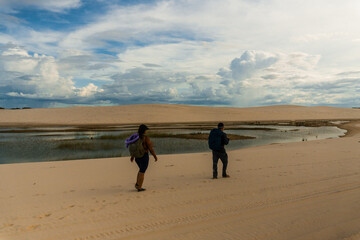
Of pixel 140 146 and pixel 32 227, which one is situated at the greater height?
pixel 140 146

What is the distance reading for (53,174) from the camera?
9.99 meters

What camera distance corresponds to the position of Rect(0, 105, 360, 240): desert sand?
4.59 metres

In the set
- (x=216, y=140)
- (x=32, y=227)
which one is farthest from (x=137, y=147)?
(x=32, y=227)

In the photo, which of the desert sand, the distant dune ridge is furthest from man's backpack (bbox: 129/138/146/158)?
the distant dune ridge

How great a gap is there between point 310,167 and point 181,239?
756 centimetres

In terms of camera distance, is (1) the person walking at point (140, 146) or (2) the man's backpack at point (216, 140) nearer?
(1) the person walking at point (140, 146)

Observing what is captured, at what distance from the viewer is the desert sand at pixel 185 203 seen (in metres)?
4.59

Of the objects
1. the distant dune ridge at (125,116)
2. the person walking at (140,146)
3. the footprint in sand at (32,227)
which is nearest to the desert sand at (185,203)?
the footprint in sand at (32,227)

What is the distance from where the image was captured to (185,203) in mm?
6074

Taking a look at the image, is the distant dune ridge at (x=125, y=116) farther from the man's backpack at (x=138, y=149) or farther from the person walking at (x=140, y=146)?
the man's backpack at (x=138, y=149)

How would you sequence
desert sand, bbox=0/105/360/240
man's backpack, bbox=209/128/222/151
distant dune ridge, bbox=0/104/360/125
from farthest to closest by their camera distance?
distant dune ridge, bbox=0/104/360/125, man's backpack, bbox=209/128/222/151, desert sand, bbox=0/105/360/240

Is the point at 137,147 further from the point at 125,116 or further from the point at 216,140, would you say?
the point at 125,116

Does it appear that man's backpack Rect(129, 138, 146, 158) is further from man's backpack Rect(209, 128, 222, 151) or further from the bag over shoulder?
man's backpack Rect(209, 128, 222, 151)

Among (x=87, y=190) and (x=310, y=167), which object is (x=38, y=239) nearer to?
(x=87, y=190)
